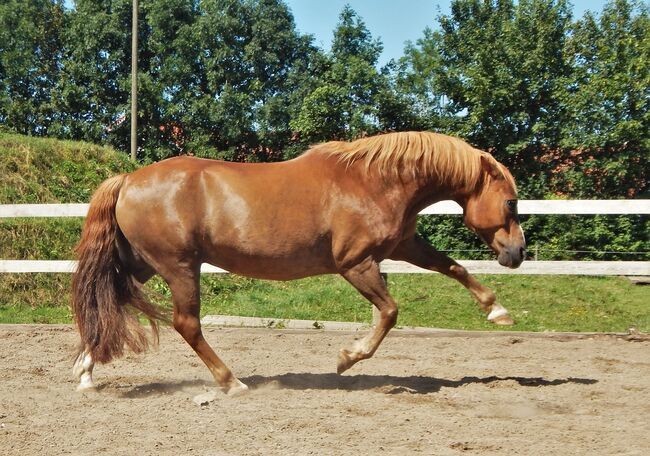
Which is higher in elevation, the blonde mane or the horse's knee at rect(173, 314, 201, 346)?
the blonde mane

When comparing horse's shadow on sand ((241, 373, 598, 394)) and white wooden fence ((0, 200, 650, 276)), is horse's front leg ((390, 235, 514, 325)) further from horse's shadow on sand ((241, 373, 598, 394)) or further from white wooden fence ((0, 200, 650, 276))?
white wooden fence ((0, 200, 650, 276))

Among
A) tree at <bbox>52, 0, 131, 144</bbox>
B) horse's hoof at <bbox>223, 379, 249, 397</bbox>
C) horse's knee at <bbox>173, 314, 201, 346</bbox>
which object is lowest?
horse's hoof at <bbox>223, 379, 249, 397</bbox>

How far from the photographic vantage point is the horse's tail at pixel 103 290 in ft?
15.9

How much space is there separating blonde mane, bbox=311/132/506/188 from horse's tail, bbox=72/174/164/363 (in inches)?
67.7

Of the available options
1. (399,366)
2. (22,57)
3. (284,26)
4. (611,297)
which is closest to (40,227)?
(399,366)

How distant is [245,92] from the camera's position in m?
23.7

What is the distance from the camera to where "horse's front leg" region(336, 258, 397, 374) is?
185 inches

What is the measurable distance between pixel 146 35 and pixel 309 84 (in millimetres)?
7308

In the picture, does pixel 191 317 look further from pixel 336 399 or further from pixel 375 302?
pixel 375 302

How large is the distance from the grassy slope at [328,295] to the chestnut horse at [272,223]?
326 centimetres

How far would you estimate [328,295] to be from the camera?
9461 millimetres

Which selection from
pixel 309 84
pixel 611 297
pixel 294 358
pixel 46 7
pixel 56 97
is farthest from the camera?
pixel 46 7

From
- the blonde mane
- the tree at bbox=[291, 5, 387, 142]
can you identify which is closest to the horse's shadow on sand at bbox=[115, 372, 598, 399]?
the blonde mane

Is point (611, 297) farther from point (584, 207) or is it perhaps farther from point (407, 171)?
point (407, 171)
